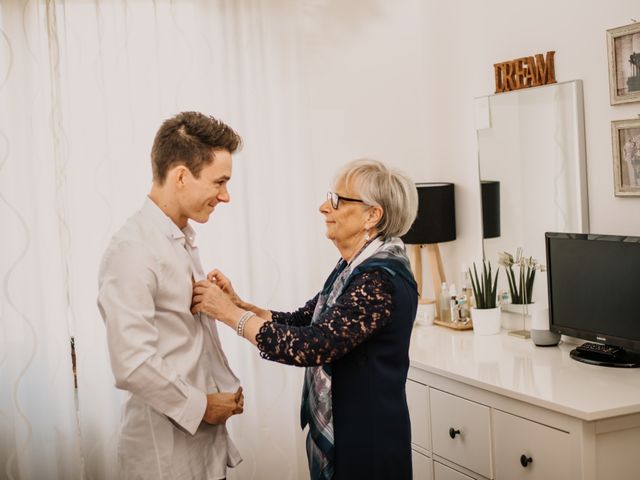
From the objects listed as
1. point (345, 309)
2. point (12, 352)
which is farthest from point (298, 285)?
point (345, 309)

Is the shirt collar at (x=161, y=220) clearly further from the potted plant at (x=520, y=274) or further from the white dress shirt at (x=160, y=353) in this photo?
the potted plant at (x=520, y=274)

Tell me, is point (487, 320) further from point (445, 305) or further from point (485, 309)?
point (445, 305)

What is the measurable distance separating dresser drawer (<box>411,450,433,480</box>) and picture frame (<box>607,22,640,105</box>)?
1529 millimetres

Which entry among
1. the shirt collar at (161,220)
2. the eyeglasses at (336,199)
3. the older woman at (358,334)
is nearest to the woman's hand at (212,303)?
the older woman at (358,334)

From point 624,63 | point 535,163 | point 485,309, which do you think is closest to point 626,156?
point 624,63

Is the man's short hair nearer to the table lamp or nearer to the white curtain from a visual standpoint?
the white curtain

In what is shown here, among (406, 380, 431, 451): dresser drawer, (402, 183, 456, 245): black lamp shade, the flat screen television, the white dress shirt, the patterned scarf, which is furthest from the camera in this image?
(402, 183, 456, 245): black lamp shade

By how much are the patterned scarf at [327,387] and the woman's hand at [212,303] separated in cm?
25

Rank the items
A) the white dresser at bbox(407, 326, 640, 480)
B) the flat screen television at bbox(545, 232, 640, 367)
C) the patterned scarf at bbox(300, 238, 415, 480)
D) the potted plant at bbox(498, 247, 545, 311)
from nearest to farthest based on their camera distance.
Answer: the patterned scarf at bbox(300, 238, 415, 480)
the white dresser at bbox(407, 326, 640, 480)
the flat screen television at bbox(545, 232, 640, 367)
the potted plant at bbox(498, 247, 545, 311)

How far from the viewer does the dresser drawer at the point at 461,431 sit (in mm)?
2537

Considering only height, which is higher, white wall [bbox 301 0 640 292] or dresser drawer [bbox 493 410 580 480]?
white wall [bbox 301 0 640 292]

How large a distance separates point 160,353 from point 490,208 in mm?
1936

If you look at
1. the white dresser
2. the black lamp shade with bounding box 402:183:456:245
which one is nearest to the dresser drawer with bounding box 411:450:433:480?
the white dresser

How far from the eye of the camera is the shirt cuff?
1878 mm
